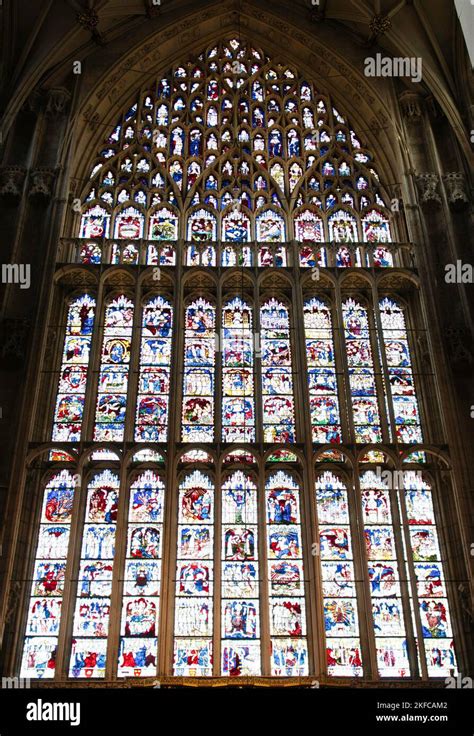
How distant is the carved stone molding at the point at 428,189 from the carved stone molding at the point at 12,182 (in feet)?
28.0

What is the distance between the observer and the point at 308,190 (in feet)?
64.5

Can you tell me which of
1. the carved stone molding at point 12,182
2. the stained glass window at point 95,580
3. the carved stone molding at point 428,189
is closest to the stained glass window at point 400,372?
the carved stone molding at point 428,189

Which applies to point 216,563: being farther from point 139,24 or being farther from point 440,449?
point 139,24

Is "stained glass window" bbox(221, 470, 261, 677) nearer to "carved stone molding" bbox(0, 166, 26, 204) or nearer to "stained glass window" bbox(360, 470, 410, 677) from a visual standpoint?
"stained glass window" bbox(360, 470, 410, 677)

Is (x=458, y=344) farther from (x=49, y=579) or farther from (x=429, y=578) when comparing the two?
(x=49, y=579)

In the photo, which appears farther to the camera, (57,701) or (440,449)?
(440,449)

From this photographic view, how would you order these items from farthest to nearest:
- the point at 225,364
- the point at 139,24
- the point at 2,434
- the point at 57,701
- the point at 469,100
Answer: the point at 139,24 → the point at 469,100 → the point at 225,364 → the point at 2,434 → the point at 57,701

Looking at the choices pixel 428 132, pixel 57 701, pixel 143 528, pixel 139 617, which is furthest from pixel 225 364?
pixel 57 701

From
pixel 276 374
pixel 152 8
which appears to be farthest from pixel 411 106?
pixel 276 374

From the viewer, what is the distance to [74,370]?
54.8ft

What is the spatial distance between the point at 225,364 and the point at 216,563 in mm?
4221

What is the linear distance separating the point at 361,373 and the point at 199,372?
322 centimetres

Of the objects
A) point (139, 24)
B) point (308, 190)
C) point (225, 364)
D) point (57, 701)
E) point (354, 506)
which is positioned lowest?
point (57, 701)

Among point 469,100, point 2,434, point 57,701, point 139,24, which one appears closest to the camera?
point 57,701
